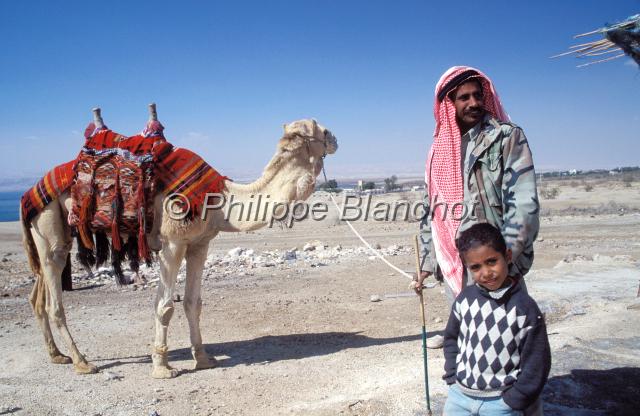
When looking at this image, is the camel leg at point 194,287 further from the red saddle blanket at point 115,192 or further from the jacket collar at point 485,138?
the jacket collar at point 485,138

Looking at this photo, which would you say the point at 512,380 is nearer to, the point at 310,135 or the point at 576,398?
the point at 576,398

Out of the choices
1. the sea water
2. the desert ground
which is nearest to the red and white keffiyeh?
the desert ground

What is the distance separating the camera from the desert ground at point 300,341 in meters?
3.92

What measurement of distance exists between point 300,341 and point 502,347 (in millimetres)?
4309

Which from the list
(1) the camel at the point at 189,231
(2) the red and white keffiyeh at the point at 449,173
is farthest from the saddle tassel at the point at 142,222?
(2) the red and white keffiyeh at the point at 449,173

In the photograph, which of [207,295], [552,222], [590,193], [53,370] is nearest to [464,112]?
[53,370]

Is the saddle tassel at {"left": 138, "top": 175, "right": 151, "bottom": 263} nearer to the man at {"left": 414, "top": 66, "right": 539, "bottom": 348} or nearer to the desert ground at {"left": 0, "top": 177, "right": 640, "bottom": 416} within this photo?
the desert ground at {"left": 0, "top": 177, "right": 640, "bottom": 416}

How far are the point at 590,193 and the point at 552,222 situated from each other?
715 inches

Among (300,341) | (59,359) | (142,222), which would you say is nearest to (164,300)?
(142,222)

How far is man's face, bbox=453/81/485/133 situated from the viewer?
2.63 m

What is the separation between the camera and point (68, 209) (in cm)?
538

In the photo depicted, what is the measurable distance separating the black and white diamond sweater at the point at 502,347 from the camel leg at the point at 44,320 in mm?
4911

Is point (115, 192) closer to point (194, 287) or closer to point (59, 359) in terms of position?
point (194, 287)

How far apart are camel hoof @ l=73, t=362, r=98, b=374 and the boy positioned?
14.0 ft
